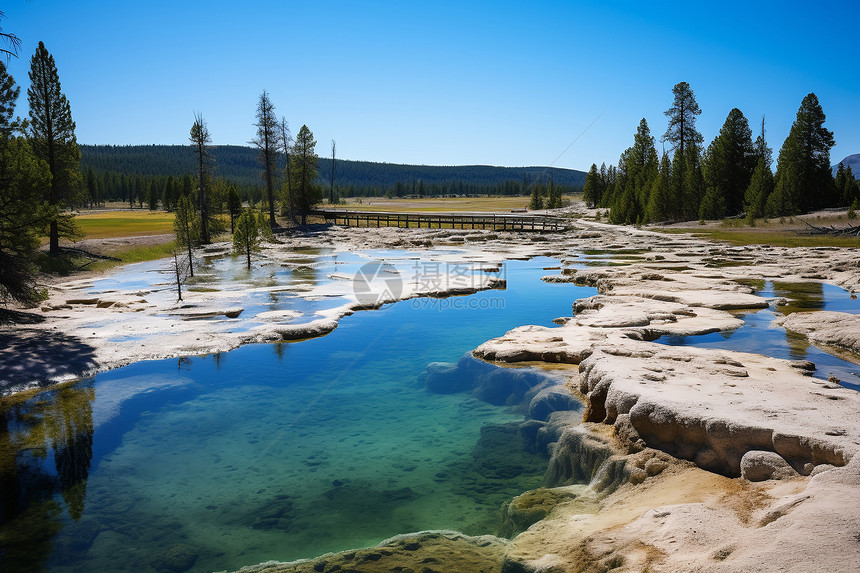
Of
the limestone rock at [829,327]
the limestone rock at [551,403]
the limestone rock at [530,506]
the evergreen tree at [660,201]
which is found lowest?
the limestone rock at [530,506]

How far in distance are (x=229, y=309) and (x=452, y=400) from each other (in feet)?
36.8

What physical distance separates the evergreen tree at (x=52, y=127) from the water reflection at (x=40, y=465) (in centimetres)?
2499

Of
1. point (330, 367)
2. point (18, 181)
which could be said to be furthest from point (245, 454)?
point (18, 181)

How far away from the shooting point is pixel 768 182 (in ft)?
179

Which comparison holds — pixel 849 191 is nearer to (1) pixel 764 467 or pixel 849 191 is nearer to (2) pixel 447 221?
(2) pixel 447 221

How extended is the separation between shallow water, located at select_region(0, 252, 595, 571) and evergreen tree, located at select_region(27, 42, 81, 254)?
1009 inches

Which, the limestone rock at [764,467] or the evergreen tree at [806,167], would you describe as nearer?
the limestone rock at [764,467]

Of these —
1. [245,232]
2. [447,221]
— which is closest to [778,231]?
[447,221]

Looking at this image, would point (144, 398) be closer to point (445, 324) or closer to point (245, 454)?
point (245, 454)

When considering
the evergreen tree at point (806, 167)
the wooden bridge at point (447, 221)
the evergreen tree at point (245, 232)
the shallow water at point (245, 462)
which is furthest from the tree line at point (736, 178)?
the shallow water at point (245, 462)

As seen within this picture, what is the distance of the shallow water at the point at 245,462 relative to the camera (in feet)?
23.2

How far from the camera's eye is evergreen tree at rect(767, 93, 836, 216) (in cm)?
5019

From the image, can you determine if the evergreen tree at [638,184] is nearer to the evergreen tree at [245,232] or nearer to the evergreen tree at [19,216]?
the evergreen tree at [245,232]

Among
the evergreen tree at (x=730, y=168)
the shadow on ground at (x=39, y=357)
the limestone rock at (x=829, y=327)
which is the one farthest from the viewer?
Result: the evergreen tree at (x=730, y=168)
